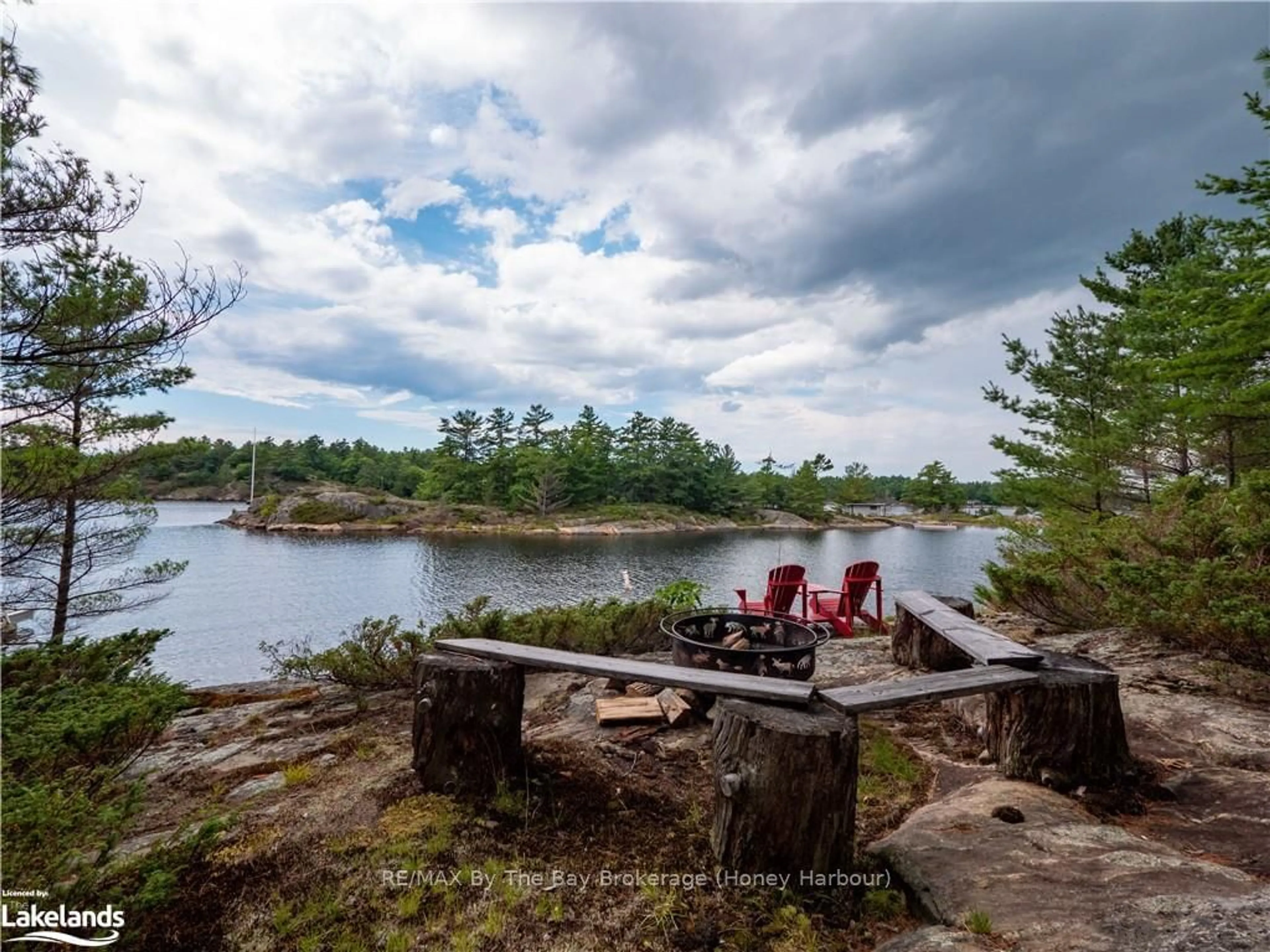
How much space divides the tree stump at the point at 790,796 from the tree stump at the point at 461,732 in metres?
1.19

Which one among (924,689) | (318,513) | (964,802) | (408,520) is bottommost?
(408,520)

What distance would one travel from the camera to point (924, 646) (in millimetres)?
4996

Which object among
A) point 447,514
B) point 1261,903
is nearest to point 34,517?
point 1261,903

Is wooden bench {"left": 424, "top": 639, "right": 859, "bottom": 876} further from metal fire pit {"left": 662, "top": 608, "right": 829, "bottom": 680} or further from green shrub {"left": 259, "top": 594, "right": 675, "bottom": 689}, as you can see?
green shrub {"left": 259, "top": 594, "right": 675, "bottom": 689}

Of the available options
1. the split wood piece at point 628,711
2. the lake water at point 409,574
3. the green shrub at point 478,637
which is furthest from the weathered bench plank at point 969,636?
the lake water at point 409,574

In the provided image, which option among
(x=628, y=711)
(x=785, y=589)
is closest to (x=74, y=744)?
(x=628, y=711)

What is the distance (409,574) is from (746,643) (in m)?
19.5

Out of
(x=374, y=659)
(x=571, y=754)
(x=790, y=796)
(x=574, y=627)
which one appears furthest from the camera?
(x=574, y=627)

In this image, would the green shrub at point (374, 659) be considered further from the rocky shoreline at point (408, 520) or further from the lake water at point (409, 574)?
the rocky shoreline at point (408, 520)

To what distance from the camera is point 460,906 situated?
192 cm

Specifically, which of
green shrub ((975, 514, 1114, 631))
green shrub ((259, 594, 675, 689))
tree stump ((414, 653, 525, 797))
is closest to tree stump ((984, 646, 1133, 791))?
tree stump ((414, 653, 525, 797))

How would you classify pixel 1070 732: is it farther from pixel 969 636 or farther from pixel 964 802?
pixel 969 636

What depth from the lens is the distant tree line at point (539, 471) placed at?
4503 centimetres

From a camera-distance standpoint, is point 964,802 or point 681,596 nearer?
point 964,802
